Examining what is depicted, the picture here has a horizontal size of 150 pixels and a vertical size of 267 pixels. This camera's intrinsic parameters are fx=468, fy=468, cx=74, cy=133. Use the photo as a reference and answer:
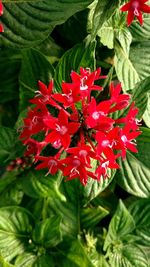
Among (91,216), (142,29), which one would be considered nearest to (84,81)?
(142,29)

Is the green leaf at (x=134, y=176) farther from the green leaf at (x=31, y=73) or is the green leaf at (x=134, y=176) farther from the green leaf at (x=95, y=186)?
the green leaf at (x=31, y=73)

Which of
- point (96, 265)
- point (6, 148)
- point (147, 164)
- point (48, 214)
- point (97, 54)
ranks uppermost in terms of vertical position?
point (97, 54)

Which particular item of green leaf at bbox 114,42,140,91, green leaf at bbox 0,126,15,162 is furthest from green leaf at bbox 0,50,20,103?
green leaf at bbox 114,42,140,91

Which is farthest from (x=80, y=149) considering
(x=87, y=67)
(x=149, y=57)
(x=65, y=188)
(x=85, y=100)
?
(x=149, y=57)

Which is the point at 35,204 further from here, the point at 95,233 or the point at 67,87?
the point at 67,87

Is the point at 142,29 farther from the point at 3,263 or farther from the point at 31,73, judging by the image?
the point at 3,263

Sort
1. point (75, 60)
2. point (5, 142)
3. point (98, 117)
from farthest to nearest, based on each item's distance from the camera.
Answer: point (5, 142) → point (75, 60) → point (98, 117)

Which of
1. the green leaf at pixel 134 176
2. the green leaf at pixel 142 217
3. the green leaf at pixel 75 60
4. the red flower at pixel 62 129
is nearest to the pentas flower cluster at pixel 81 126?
the red flower at pixel 62 129
